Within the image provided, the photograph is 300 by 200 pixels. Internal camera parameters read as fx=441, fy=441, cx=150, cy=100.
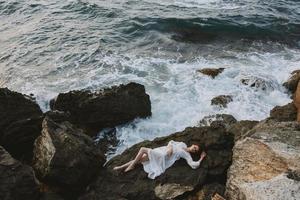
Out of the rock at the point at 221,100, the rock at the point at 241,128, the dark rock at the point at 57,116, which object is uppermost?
the dark rock at the point at 57,116

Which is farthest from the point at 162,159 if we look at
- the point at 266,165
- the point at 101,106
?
the point at 101,106

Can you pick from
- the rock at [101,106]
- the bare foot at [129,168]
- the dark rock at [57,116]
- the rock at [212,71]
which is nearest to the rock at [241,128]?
the bare foot at [129,168]

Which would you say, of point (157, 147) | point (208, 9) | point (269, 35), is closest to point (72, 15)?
point (208, 9)

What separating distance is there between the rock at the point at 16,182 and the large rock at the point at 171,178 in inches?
49.4

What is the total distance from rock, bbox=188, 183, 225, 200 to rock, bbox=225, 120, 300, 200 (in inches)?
13.5

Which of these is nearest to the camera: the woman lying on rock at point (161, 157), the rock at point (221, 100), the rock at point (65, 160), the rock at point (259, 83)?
the rock at point (65, 160)

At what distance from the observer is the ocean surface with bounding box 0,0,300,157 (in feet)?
55.4

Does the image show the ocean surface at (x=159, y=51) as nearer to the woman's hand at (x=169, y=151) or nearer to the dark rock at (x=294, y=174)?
the woman's hand at (x=169, y=151)

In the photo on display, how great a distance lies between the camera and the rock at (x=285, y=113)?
1384 centimetres

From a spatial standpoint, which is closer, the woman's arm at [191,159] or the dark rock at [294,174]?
the dark rock at [294,174]

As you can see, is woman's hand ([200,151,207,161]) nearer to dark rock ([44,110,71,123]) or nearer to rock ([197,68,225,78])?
dark rock ([44,110,71,123])

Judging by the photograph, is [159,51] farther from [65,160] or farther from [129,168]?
[65,160]

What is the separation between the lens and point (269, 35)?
2378 centimetres

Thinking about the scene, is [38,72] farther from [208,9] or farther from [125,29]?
[208,9]
